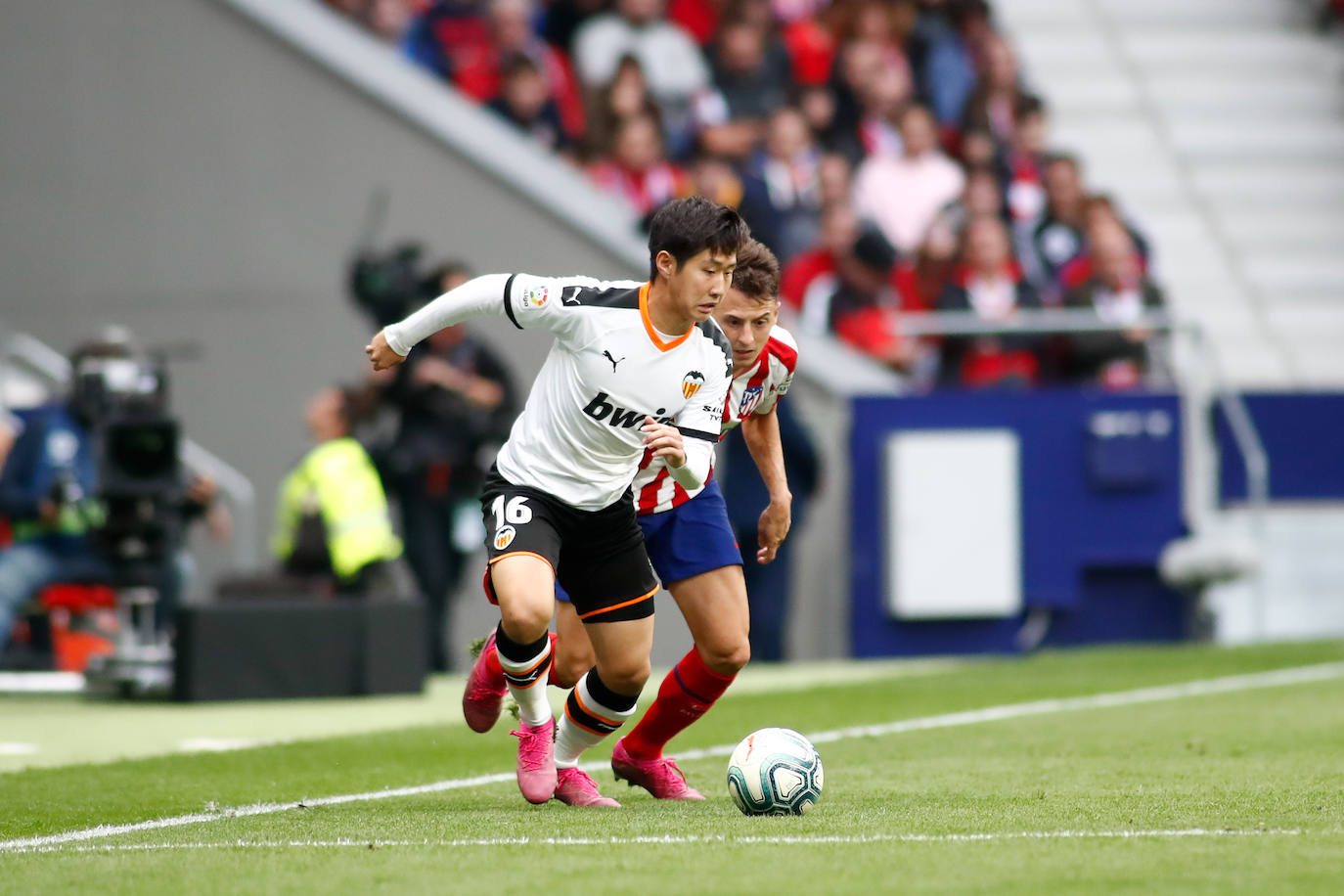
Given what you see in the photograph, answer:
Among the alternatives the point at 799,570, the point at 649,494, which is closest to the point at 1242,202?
the point at 799,570

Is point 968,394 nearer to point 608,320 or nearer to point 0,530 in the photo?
point 0,530

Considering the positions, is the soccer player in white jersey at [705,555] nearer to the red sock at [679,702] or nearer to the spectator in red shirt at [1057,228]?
the red sock at [679,702]

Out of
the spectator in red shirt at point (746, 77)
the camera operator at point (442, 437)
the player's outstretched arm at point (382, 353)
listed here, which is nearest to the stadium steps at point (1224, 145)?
the spectator in red shirt at point (746, 77)

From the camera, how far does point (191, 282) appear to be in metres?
16.5

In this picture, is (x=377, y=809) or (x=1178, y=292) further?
(x=1178, y=292)

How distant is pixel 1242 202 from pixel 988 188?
526cm

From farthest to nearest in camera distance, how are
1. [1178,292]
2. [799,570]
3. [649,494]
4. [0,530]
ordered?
[1178,292]
[799,570]
[0,530]
[649,494]

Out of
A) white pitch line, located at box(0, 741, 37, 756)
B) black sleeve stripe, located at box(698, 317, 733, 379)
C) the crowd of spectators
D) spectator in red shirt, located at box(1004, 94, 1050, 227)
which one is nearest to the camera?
black sleeve stripe, located at box(698, 317, 733, 379)

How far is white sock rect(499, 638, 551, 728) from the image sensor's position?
676 centimetres

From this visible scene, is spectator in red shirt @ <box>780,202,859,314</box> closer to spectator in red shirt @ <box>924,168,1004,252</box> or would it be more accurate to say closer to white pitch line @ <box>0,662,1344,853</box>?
spectator in red shirt @ <box>924,168,1004,252</box>

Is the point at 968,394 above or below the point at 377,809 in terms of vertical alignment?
Answer: above

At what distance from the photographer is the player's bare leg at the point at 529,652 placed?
6535mm

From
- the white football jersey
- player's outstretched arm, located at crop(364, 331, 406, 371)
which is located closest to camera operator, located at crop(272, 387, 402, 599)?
the white football jersey

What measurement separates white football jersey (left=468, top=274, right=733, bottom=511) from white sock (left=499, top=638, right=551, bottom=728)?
505mm
